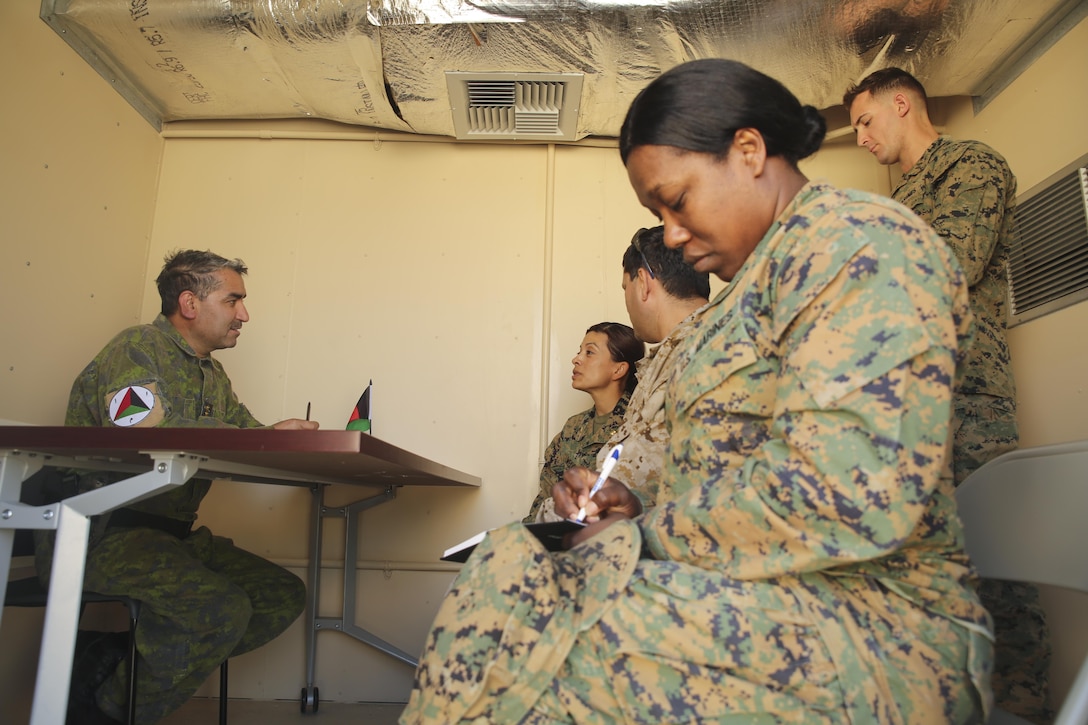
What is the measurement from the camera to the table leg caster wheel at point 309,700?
2766mm

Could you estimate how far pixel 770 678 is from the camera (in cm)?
77

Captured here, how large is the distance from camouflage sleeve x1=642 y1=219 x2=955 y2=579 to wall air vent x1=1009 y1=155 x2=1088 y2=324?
1714mm

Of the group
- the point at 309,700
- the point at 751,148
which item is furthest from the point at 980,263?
the point at 309,700

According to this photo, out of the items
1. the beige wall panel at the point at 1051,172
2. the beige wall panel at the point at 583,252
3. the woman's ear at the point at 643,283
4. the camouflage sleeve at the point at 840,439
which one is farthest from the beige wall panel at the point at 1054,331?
the camouflage sleeve at the point at 840,439

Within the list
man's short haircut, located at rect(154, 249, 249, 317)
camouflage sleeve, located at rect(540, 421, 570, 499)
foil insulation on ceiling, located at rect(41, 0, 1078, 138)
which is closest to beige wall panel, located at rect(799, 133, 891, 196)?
foil insulation on ceiling, located at rect(41, 0, 1078, 138)

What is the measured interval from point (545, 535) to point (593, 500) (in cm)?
9

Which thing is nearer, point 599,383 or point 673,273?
point 673,273

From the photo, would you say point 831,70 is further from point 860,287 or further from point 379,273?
point 860,287

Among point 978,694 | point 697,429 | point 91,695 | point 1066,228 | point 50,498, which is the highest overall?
point 1066,228

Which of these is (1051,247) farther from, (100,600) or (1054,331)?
(100,600)

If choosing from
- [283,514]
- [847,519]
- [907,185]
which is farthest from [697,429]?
[283,514]

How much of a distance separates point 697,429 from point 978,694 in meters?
0.43

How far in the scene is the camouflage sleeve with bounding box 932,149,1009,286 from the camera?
1.97 metres

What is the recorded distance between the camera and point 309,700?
278 cm
